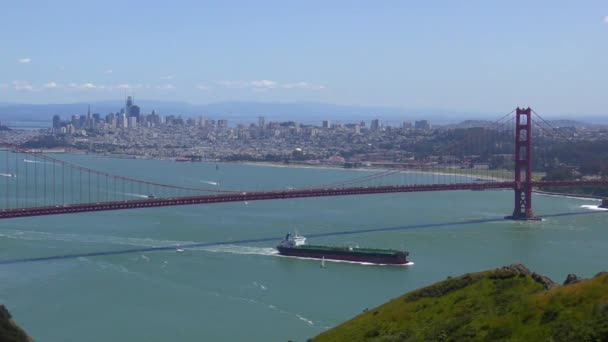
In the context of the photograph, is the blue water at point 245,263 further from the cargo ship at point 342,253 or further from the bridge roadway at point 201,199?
the bridge roadway at point 201,199

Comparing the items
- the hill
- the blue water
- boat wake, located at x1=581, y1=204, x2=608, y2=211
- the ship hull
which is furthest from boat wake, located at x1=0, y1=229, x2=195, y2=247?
boat wake, located at x1=581, y1=204, x2=608, y2=211

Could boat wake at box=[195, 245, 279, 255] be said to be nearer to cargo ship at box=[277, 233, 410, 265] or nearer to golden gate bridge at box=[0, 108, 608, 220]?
cargo ship at box=[277, 233, 410, 265]

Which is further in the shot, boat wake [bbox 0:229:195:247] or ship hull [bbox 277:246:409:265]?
boat wake [bbox 0:229:195:247]

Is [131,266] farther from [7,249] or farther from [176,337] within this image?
[176,337]

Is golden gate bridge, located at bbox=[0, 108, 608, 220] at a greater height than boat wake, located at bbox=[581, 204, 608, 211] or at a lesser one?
greater

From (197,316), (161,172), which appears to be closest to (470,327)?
(197,316)

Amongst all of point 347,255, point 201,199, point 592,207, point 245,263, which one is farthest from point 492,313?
point 592,207

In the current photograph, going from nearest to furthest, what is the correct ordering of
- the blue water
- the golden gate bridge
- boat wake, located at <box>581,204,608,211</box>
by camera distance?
the blue water → the golden gate bridge → boat wake, located at <box>581,204,608,211</box>
